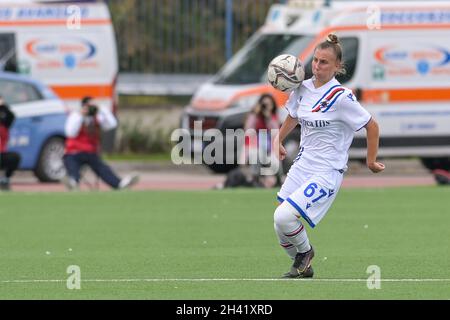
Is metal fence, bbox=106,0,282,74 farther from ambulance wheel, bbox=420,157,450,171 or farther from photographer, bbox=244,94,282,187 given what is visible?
photographer, bbox=244,94,282,187

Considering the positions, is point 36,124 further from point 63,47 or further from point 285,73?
Result: point 285,73

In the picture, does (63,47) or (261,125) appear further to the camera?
(63,47)

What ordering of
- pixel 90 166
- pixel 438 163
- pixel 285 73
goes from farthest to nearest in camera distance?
1. pixel 438 163
2. pixel 90 166
3. pixel 285 73

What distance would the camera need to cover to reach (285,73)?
10617 millimetres

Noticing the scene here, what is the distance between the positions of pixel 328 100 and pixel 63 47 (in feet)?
54.2

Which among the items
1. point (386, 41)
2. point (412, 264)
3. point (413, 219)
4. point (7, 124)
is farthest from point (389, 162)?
point (412, 264)

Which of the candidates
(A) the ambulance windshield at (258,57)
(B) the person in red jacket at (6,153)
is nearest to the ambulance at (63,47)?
(A) the ambulance windshield at (258,57)

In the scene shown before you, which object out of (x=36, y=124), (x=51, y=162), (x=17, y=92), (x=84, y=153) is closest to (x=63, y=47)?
(x=17, y=92)

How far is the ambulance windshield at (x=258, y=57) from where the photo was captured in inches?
1030

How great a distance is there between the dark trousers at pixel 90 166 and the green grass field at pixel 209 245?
3.36 ft

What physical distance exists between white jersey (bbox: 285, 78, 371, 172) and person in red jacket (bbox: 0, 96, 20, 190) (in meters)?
12.2

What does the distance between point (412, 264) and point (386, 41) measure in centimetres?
1399

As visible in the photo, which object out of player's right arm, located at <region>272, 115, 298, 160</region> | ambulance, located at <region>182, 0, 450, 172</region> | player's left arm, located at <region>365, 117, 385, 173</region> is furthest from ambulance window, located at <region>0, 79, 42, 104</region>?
player's left arm, located at <region>365, 117, 385, 173</region>

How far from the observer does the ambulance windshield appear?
26.2 m
